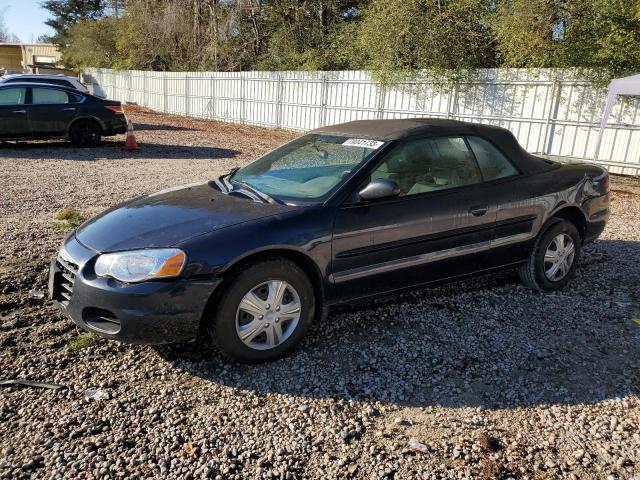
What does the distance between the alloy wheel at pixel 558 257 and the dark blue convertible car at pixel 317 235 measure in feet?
0.04

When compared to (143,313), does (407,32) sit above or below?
above

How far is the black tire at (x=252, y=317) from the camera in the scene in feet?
10.6

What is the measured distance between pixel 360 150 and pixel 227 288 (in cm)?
151

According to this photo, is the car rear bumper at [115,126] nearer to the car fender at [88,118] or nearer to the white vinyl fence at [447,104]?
the car fender at [88,118]

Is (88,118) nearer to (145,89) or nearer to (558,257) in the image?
(558,257)

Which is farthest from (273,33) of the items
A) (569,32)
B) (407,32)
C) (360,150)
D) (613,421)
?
(613,421)

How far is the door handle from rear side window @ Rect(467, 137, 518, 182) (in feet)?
0.90

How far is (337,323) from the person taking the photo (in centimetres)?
411

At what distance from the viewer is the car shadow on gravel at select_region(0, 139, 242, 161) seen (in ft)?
40.5

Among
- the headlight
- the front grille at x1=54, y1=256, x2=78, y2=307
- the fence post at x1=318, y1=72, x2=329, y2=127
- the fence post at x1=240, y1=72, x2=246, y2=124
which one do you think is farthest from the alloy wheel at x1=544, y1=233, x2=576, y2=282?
the fence post at x1=240, y1=72, x2=246, y2=124

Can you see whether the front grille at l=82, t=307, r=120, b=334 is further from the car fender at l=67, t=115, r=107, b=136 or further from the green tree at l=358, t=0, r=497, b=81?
the green tree at l=358, t=0, r=497, b=81

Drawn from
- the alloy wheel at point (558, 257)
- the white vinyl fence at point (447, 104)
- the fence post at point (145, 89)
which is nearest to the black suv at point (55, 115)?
the white vinyl fence at point (447, 104)

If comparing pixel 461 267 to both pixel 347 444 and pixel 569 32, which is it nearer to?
pixel 347 444

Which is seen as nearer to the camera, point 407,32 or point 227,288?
point 227,288
